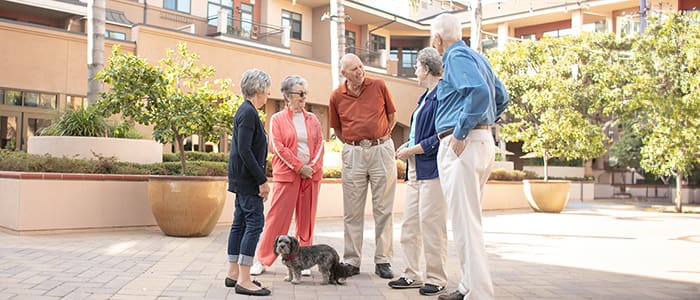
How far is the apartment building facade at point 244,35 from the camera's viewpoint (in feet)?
63.5

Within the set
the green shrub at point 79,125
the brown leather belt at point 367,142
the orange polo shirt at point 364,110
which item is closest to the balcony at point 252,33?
the green shrub at point 79,125

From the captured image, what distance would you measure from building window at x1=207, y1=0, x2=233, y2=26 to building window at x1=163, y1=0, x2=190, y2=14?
1.20m

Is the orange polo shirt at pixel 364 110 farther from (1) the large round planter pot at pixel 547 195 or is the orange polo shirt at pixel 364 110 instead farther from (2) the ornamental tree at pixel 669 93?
(2) the ornamental tree at pixel 669 93

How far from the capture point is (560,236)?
10.4m

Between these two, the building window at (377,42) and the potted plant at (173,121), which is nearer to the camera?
the potted plant at (173,121)

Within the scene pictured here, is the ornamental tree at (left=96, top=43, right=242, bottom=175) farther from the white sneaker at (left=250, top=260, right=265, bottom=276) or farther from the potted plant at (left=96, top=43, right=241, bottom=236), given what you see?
the white sneaker at (left=250, top=260, right=265, bottom=276)

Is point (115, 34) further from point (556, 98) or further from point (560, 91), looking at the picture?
point (560, 91)

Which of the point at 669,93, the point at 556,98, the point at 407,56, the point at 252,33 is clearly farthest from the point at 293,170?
the point at 407,56

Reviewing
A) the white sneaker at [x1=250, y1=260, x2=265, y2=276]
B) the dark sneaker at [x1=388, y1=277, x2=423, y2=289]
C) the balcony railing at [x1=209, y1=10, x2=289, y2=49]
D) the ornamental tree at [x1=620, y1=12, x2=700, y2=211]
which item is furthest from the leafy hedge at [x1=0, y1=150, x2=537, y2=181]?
the balcony railing at [x1=209, y1=10, x2=289, y2=49]

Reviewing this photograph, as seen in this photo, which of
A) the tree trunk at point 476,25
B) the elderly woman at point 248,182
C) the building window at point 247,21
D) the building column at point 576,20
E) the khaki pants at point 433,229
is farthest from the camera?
the building column at point 576,20

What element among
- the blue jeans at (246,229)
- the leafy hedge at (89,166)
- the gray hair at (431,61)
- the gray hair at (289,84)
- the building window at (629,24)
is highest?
the building window at (629,24)

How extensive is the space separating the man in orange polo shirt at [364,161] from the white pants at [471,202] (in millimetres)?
1549

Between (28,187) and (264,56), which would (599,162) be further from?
(28,187)

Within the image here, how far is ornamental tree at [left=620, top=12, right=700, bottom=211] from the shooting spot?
59.1ft
